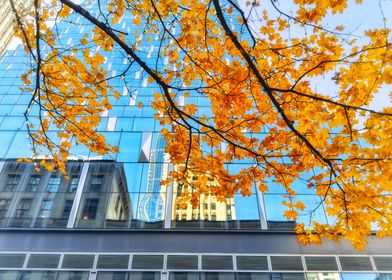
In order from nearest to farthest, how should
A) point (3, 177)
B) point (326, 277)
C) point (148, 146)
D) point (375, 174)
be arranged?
1. point (375, 174)
2. point (326, 277)
3. point (3, 177)
4. point (148, 146)

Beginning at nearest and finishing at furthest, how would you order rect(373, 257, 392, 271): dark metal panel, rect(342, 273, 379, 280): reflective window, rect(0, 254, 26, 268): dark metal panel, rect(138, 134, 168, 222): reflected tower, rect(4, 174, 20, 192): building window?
rect(342, 273, 379, 280): reflective window → rect(373, 257, 392, 271): dark metal panel → rect(0, 254, 26, 268): dark metal panel → rect(138, 134, 168, 222): reflected tower → rect(4, 174, 20, 192): building window

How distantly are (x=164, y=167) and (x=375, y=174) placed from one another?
39.7 ft

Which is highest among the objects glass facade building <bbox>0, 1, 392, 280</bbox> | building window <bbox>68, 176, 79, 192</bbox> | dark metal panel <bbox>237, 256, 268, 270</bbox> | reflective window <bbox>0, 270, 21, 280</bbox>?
building window <bbox>68, 176, 79, 192</bbox>

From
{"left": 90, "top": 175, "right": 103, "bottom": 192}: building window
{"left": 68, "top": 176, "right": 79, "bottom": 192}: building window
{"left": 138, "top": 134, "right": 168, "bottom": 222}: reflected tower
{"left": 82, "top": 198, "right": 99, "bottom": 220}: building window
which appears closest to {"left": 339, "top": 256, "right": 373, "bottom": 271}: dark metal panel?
{"left": 138, "top": 134, "right": 168, "bottom": 222}: reflected tower

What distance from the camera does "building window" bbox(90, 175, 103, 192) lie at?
47.4ft

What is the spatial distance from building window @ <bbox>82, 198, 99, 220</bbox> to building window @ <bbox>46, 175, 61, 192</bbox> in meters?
2.04

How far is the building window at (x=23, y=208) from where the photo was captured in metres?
13.6

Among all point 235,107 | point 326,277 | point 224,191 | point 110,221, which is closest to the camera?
point 224,191

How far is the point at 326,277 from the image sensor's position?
11523 mm

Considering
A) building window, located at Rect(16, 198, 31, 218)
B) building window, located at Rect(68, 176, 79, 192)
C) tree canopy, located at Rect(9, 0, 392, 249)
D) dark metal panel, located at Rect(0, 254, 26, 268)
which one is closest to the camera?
tree canopy, located at Rect(9, 0, 392, 249)

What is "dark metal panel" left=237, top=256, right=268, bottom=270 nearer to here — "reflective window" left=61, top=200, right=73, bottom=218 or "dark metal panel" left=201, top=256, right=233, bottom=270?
"dark metal panel" left=201, top=256, right=233, bottom=270

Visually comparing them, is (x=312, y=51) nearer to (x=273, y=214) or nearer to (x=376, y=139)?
(x=376, y=139)

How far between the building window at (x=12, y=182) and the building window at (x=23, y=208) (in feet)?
3.47

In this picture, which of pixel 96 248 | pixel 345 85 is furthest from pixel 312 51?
pixel 96 248
